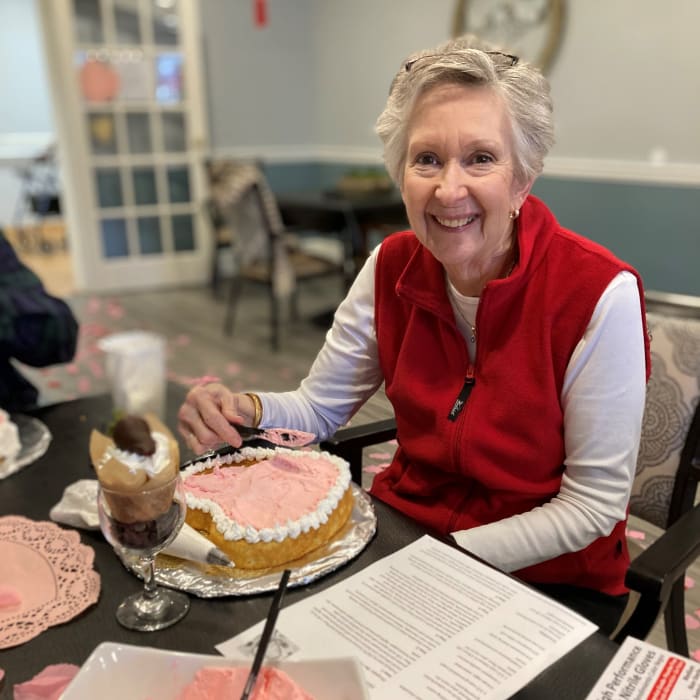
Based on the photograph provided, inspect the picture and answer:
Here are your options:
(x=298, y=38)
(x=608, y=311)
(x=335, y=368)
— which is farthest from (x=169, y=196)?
(x=608, y=311)

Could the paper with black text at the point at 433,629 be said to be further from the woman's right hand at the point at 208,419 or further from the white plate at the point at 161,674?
the woman's right hand at the point at 208,419

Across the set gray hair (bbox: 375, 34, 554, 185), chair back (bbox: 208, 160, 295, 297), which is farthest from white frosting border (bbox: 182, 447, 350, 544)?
chair back (bbox: 208, 160, 295, 297)

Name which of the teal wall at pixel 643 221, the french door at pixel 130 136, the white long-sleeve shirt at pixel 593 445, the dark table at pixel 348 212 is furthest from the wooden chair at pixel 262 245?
the white long-sleeve shirt at pixel 593 445

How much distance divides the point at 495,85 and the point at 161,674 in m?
0.80

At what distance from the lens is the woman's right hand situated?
3.18 ft

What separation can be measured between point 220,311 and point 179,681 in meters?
4.19

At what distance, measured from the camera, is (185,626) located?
721 mm

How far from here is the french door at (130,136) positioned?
181 inches

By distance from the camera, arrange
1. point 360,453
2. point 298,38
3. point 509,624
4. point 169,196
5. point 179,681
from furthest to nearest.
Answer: point 298,38 → point 169,196 → point 360,453 → point 509,624 → point 179,681

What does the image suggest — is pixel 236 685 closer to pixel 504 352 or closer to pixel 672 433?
pixel 504 352

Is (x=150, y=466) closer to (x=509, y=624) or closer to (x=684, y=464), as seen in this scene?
(x=509, y=624)

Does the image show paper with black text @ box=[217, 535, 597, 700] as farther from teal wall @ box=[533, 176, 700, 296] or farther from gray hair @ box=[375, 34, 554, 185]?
teal wall @ box=[533, 176, 700, 296]

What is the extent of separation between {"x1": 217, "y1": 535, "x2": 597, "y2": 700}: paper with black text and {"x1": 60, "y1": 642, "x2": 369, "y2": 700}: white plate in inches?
2.7

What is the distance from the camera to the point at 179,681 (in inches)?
23.7
